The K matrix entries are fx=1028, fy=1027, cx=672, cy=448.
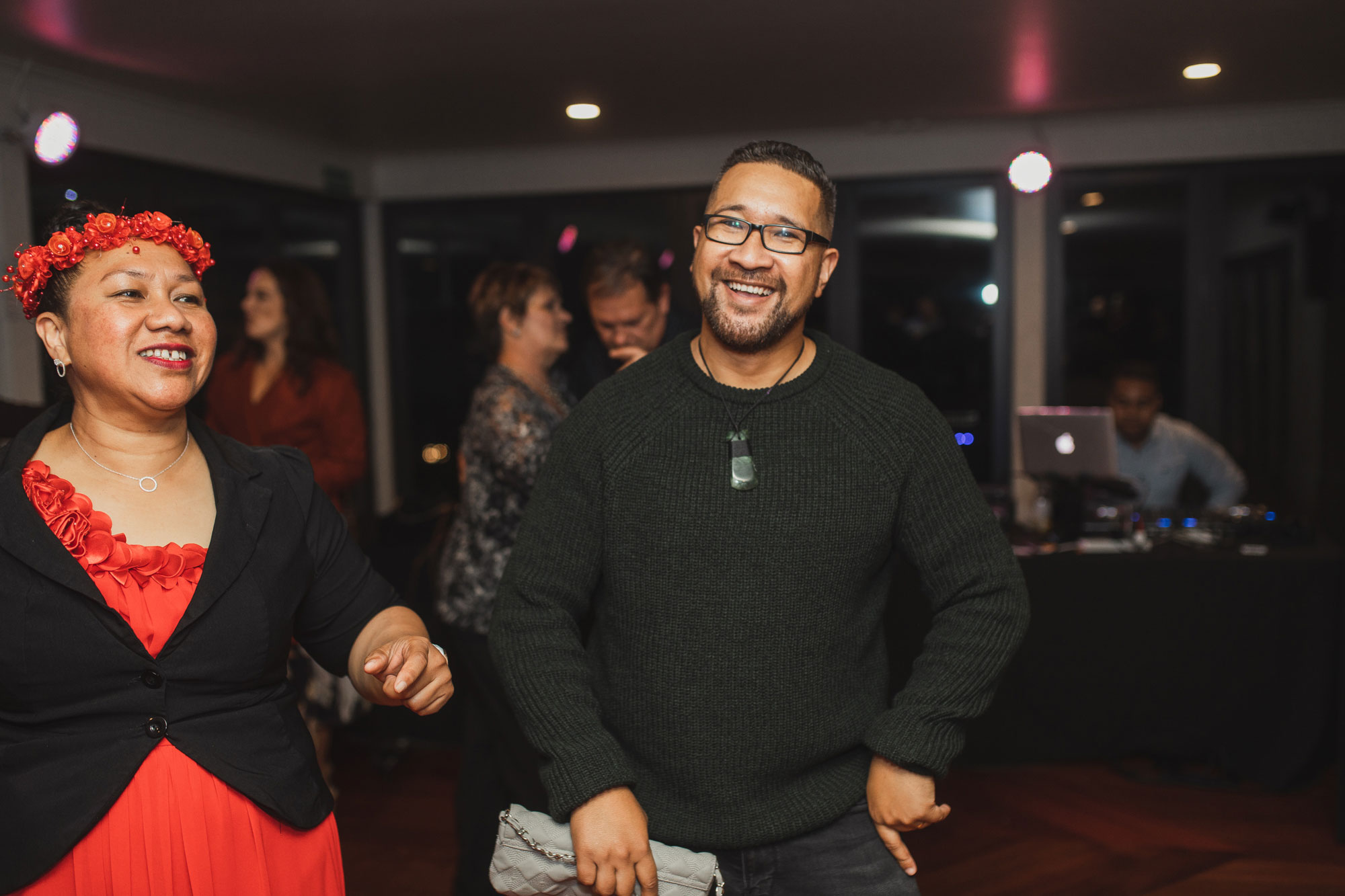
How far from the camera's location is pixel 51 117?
3555mm

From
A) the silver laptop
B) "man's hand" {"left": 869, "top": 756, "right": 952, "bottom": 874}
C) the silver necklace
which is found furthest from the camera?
the silver laptop

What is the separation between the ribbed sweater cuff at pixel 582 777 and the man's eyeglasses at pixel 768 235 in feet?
2.25

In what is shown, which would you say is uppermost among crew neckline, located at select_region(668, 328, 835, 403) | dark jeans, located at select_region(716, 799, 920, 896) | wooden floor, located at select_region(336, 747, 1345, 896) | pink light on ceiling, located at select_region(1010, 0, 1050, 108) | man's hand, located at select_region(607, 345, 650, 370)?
pink light on ceiling, located at select_region(1010, 0, 1050, 108)

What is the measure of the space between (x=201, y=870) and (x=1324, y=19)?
4.27 m

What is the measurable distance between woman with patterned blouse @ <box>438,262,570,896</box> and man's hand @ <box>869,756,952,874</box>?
41.9 inches

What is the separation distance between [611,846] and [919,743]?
1.35 ft

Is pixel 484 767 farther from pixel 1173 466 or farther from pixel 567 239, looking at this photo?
pixel 567 239

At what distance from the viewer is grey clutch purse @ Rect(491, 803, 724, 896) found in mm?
A: 1303

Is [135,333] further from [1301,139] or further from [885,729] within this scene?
[1301,139]

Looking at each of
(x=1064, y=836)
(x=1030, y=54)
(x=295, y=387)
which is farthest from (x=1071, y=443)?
(x=295, y=387)

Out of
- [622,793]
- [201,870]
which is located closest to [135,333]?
[201,870]

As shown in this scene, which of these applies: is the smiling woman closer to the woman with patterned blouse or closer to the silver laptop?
the woman with patterned blouse

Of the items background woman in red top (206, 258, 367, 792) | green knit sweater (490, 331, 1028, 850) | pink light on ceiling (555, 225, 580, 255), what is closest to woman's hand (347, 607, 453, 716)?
green knit sweater (490, 331, 1028, 850)

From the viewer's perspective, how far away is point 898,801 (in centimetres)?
134
